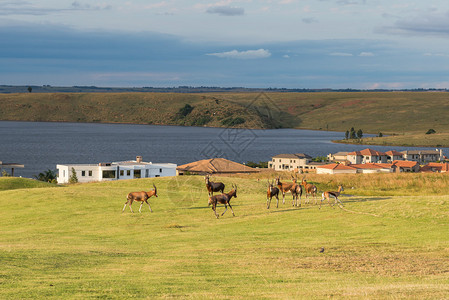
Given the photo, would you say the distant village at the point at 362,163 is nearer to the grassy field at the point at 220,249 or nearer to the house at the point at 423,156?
the house at the point at 423,156

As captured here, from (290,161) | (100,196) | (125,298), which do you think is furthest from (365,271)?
(290,161)

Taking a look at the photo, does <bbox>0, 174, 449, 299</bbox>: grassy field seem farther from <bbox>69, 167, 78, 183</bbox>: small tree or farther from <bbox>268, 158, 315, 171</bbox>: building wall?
<bbox>268, 158, 315, 171</bbox>: building wall

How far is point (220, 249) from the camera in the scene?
836 inches

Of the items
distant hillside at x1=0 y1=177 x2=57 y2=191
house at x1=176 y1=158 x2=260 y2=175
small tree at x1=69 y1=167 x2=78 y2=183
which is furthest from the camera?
small tree at x1=69 y1=167 x2=78 y2=183

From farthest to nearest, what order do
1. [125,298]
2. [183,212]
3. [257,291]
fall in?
[183,212] → [257,291] → [125,298]

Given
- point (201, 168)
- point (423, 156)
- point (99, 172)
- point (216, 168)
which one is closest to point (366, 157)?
point (423, 156)

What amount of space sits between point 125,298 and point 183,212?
18.1 meters

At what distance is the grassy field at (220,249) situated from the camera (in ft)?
48.3

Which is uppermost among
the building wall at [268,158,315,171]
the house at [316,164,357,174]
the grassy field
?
the grassy field

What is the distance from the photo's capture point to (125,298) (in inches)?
535

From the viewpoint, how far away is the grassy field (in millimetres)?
14727

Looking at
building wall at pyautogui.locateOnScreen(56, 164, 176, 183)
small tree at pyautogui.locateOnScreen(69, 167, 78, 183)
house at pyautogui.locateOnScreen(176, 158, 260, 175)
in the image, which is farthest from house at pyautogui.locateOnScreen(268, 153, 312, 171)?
house at pyautogui.locateOnScreen(176, 158, 260, 175)

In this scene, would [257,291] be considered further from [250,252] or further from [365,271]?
[250,252]

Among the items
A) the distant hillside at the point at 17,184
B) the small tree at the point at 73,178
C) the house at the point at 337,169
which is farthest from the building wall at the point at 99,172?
the distant hillside at the point at 17,184
